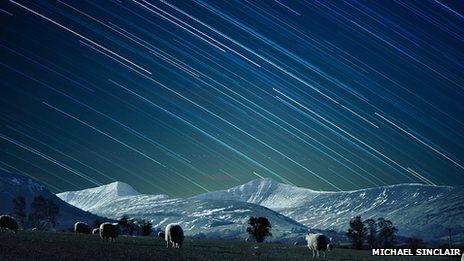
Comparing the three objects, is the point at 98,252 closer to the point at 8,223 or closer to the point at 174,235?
the point at 174,235

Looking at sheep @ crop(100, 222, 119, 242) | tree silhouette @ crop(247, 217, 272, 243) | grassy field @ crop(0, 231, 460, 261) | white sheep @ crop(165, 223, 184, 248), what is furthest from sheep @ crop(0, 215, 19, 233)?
tree silhouette @ crop(247, 217, 272, 243)

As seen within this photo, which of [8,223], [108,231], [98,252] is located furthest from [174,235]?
[8,223]

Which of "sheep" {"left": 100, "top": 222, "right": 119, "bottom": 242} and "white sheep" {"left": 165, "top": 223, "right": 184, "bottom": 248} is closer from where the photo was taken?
"white sheep" {"left": 165, "top": 223, "right": 184, "bottom": 248}

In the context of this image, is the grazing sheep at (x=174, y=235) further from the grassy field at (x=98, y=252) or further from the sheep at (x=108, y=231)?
the sheep at (x=108, y=231)

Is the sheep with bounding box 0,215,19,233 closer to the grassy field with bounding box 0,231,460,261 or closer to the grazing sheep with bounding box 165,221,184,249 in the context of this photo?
the grassy field with bounding box 0,231,460,261

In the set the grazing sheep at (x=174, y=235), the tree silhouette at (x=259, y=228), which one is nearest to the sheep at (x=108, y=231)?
the grazing sheep at (x=174, y=235)

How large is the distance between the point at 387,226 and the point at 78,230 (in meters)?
94.6

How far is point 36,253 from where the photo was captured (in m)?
23.5

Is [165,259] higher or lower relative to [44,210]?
lower

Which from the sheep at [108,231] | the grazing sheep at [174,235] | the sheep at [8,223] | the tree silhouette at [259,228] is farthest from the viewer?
the tree silhouette at [259,228]

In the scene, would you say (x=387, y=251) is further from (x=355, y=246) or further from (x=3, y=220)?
(x=3, y=220)

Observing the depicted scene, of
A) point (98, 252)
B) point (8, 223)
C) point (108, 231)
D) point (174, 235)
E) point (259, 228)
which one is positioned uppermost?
point (259, 228)

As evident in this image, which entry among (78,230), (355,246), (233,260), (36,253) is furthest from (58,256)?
(355,246)

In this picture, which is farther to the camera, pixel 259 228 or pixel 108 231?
pixel 259 228
